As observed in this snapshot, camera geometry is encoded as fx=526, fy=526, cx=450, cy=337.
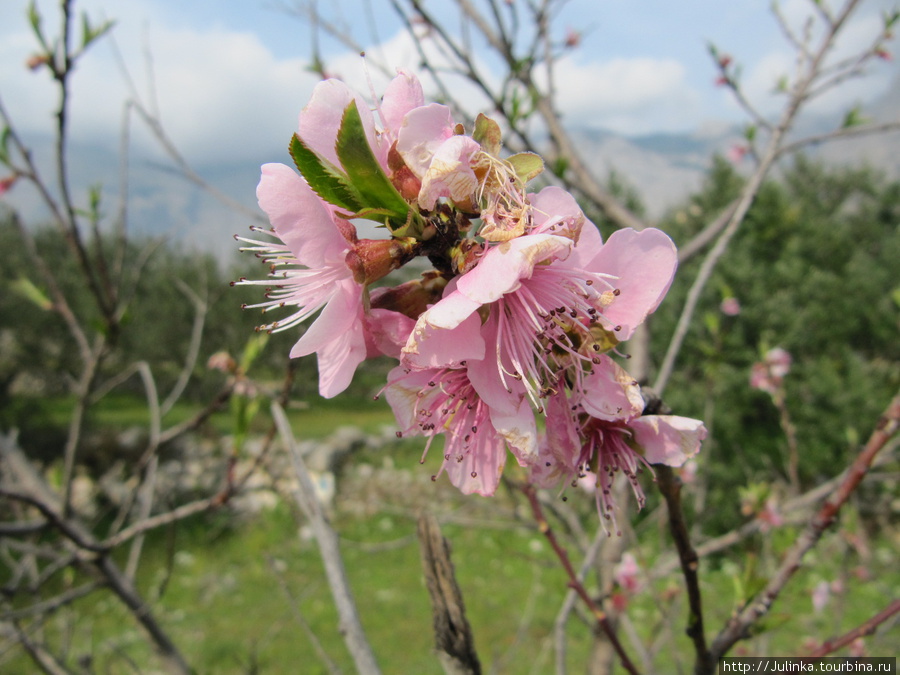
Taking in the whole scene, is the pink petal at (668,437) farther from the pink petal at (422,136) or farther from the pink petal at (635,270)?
the pink petal at (422,136)

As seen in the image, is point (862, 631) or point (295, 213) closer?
point (295, 213)

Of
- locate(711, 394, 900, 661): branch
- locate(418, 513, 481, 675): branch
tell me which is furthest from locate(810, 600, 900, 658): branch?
locate(418, 513, 481, 675): branch

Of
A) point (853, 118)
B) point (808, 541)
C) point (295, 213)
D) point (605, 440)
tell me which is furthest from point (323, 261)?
point (853, 118)

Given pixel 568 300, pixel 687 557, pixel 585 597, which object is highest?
pixel 568 300

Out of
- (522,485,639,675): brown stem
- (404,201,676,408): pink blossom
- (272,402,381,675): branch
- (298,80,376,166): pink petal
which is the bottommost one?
(522,485,639,675): brown stem

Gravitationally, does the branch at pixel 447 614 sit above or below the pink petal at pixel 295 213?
below

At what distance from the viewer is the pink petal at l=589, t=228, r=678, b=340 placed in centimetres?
56

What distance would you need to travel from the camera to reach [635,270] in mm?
583

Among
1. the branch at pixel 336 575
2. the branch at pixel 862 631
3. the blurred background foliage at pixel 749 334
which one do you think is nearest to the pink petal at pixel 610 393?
the branch at pixel 336 575

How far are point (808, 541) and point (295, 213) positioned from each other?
0.95 m

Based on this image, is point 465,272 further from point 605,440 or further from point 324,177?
point 605,440

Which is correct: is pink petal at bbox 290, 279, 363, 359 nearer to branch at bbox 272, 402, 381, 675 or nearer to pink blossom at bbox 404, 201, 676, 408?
pink blossom at bbox 404, 201, 676, 408

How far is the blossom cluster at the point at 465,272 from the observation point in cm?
53

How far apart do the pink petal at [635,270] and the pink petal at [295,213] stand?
307mm
